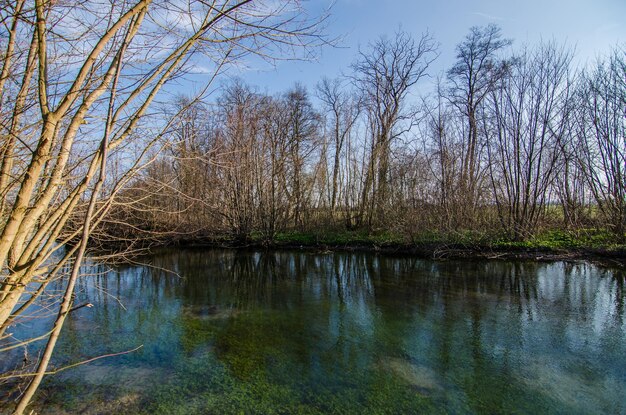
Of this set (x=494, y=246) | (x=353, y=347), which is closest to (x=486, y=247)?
(x=494, y=246)

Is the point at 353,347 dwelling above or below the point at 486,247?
below

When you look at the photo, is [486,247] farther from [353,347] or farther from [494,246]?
[353,347]

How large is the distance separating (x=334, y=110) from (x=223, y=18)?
20.3m

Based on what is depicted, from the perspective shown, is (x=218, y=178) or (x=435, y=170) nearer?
(x=435, y=170)

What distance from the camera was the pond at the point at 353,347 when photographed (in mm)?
3928

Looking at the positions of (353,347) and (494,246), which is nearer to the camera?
(353,347)

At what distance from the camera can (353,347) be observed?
532 centimetres

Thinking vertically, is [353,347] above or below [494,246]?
below

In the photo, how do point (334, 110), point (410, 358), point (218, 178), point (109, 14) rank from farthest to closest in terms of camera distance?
point (334, 110), point (218, 178), point (410, 358), point (109, 14)

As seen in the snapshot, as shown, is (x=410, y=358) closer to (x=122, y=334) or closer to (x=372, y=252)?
(x=122, y=334)

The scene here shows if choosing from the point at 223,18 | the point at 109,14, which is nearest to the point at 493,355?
the point at 223,18

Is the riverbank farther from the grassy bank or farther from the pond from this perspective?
the pond

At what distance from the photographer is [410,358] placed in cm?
488

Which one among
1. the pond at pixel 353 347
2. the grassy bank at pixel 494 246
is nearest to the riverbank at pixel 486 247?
the grassy bank at pixel 494 246
